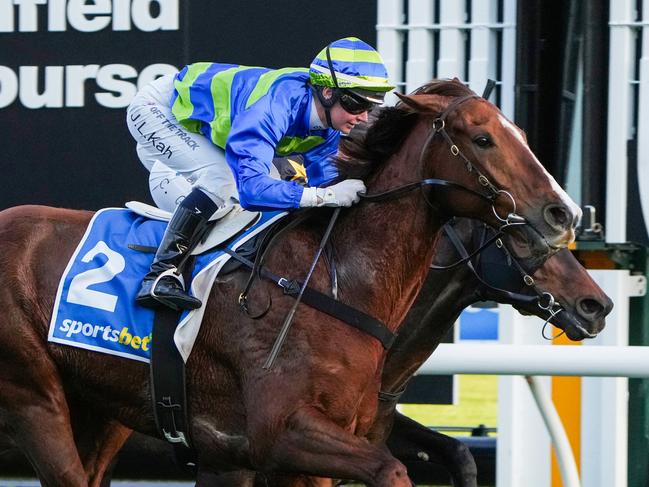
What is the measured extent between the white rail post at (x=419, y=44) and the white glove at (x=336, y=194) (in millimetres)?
1368

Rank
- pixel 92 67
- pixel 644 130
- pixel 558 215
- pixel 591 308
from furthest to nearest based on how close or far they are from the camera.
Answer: pixel 92 67, pixel 644 130, pixel 591 308, pixel 558 215

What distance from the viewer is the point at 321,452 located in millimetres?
3934

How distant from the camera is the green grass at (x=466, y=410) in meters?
9.04

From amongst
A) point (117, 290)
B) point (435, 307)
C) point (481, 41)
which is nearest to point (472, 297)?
point (435, 307)

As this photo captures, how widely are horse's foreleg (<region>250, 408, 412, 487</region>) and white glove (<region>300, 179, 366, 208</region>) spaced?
60cm

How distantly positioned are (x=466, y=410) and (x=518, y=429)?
4.32m

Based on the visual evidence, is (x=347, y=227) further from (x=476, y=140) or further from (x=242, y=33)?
(x=242, y=33)

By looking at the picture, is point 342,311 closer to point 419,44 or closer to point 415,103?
point 415,103

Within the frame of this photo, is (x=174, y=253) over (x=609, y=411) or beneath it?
over

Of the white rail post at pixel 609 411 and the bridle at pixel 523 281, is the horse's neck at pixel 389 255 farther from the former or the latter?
the white rail post at pixel 609 411

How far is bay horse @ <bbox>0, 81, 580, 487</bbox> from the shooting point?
3.98 metres

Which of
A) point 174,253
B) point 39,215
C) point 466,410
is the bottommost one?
Answer: point 466,410

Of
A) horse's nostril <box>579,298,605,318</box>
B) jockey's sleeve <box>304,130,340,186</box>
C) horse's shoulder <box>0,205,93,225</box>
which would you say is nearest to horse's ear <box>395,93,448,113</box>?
jockey's sleeve <box>304,130,340,186</box>

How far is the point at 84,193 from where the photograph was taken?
566cm
